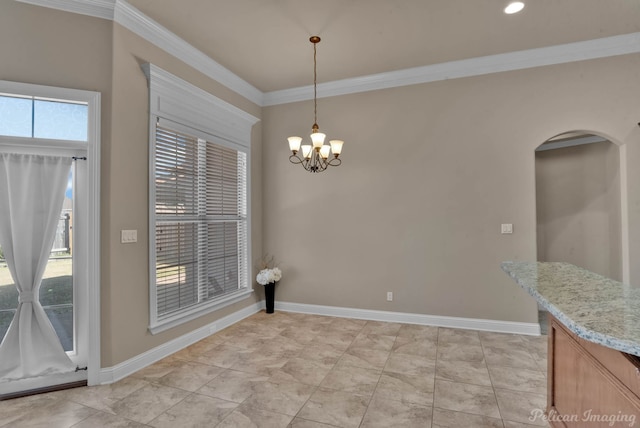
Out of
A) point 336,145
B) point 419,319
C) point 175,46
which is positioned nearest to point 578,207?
point 419,319

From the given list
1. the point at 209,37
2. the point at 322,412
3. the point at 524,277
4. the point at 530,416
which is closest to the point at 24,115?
the point at 209,37

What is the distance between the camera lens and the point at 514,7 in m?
2.90

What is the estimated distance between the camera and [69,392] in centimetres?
259

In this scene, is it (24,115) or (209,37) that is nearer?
(24,115)

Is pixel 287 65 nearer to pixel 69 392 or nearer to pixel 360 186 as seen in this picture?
pixel 360 186

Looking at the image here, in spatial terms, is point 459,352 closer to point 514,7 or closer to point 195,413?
point 195,413

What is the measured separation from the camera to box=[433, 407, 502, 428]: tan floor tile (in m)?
2.14

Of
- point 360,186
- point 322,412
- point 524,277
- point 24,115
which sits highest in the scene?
point 24,115

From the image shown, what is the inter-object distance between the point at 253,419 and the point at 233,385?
1.75 ft

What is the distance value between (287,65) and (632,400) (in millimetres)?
4137

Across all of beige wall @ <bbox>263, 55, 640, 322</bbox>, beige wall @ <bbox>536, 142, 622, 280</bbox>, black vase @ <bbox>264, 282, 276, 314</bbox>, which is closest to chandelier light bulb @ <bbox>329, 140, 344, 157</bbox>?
beige wall @ <bbox>263, 55, 640, 322</bbox>

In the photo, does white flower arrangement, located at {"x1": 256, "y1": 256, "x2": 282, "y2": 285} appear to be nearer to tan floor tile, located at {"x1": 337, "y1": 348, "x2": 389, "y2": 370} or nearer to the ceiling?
tan floor tile, located at {"x1": 337, "y1": 348, "x2": 389, "y2": 370}

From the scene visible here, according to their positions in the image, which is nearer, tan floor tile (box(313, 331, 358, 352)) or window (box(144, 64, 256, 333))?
window (box(144, 64, 256, 333))

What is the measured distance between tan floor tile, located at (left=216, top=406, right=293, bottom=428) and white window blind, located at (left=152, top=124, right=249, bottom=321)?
1.42 meters
